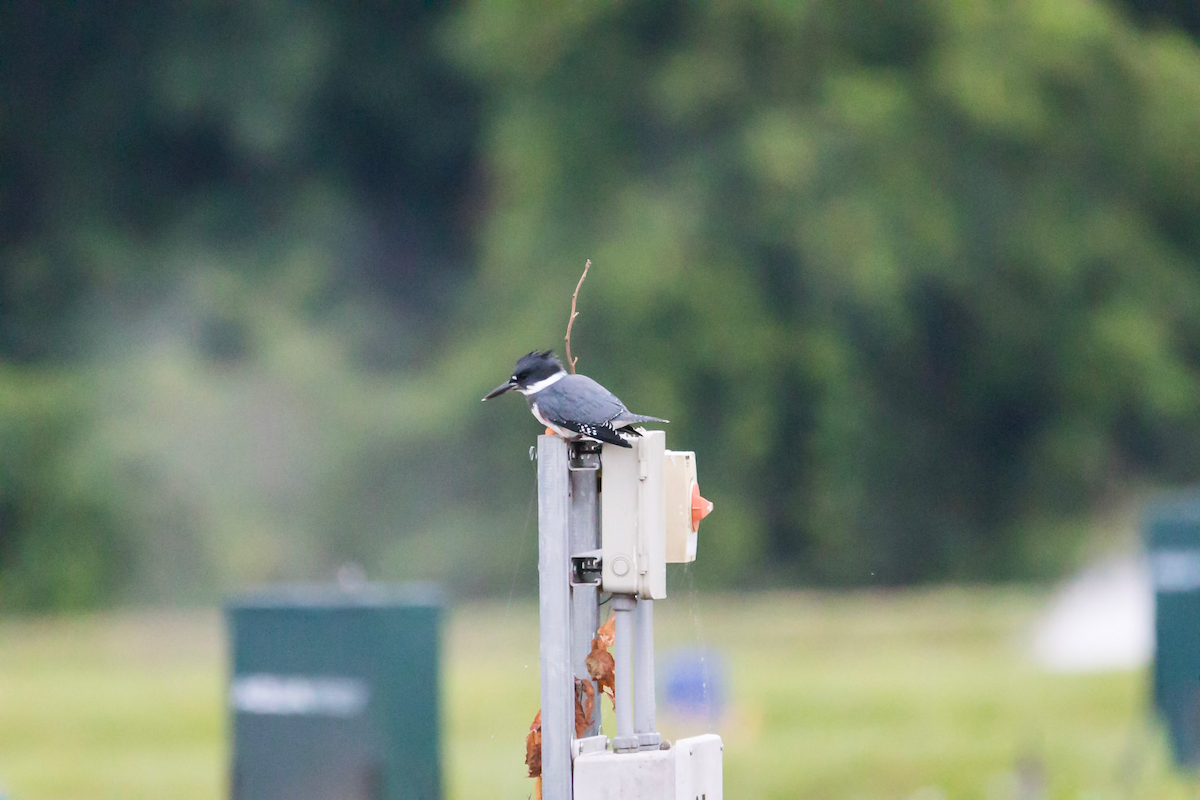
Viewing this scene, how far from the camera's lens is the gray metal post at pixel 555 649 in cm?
252

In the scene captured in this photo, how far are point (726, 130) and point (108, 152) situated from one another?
774 cm

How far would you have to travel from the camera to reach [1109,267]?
1653cm

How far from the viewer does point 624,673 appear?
2.56 metres

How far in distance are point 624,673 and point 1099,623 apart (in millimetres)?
9888

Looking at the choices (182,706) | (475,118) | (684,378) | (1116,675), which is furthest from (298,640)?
(475,118)

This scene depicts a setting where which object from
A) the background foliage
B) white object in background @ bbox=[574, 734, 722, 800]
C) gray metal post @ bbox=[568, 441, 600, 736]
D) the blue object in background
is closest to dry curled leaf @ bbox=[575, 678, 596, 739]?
gray metal post @ bbox=[568, 441, 600, 736]

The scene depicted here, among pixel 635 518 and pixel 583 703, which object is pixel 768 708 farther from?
pixel 635 518

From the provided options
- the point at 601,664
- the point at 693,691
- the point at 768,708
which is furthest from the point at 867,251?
the point at 601,664

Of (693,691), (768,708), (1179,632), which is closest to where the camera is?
(1179,632)

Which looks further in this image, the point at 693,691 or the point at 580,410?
the point at 693,691

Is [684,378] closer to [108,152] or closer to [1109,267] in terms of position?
[1109,267]

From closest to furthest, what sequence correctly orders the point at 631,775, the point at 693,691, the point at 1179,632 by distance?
the point at 631,775
the point at 1179,632
the point at 693,691


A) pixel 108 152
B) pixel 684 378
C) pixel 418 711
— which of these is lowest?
pixel 418 711

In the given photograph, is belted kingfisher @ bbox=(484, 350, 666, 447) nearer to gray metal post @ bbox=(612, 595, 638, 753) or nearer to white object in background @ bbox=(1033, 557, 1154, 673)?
gray metal post @ bbox=(612, 595, 638, 753)
